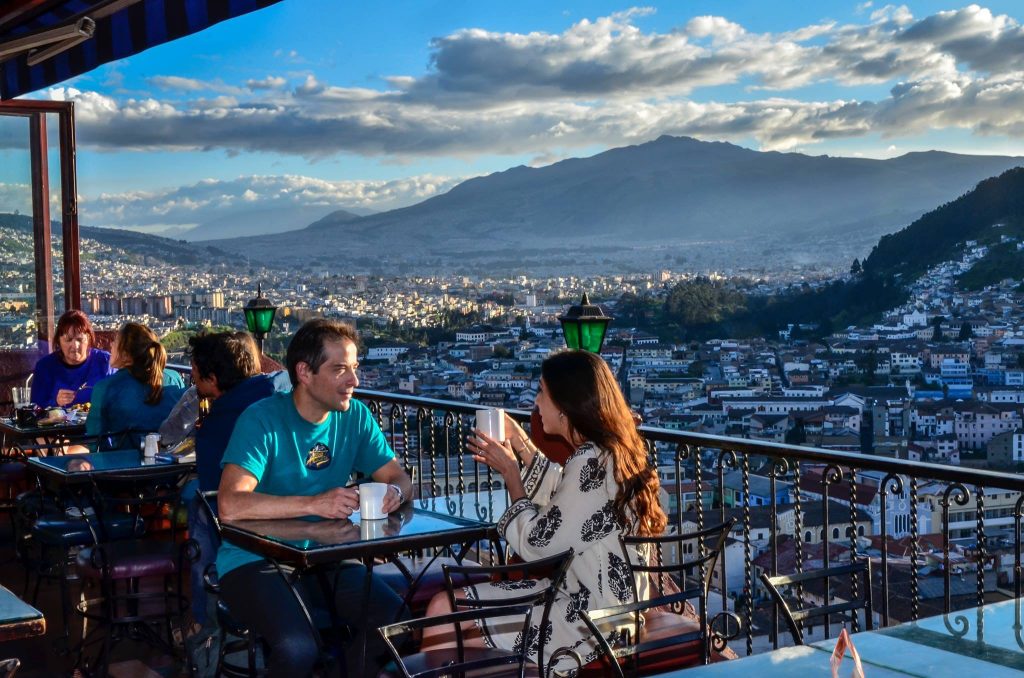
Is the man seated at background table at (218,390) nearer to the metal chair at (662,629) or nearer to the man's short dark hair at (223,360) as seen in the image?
the man's short dark hair at (223,360)

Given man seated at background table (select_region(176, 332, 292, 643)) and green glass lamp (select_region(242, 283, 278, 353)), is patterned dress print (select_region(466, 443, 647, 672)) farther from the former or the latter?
green glass lamp (select_region(242, 283, 278, 353))

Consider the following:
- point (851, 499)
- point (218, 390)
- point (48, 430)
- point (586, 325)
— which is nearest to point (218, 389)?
point (218, 390)

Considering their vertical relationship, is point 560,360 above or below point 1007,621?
above

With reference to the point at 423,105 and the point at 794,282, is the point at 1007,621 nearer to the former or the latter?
the point at 794,282

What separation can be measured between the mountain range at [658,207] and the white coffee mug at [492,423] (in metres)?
17.6

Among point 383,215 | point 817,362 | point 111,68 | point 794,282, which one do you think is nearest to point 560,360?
point 817,362

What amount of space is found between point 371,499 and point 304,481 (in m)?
0.32

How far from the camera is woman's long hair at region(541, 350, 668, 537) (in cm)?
297

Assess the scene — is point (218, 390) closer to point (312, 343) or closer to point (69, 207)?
point (312, 343)

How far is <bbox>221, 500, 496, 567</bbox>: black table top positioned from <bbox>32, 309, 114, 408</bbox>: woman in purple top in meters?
4.01

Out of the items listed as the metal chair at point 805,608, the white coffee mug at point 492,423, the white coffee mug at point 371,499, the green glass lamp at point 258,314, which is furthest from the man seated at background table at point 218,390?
the green glass lamp at point 258,314

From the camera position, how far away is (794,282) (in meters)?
19.3

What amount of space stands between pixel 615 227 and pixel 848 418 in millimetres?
13562

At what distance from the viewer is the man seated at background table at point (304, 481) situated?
3.22m
